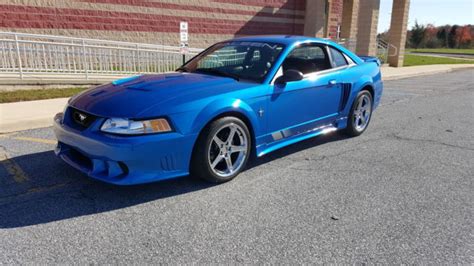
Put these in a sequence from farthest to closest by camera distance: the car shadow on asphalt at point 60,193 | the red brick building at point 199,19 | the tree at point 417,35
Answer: the tree at point 417,35 → the red brick building at point 199,19 → the car shadow on asphalt at point 60,193

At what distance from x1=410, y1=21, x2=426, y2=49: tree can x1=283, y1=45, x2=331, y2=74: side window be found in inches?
2395

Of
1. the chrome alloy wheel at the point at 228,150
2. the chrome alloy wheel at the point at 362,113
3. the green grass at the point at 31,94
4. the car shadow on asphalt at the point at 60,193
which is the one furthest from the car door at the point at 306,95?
the green grass at the point at 31,94

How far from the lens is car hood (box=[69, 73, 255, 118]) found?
330 centimetres

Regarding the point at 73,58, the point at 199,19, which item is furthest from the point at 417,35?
the point at 73,58

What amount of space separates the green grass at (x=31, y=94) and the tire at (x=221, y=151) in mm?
5514

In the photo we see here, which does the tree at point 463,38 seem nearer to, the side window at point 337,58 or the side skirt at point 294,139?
the side window at point 337,58

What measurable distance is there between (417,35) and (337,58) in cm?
6086

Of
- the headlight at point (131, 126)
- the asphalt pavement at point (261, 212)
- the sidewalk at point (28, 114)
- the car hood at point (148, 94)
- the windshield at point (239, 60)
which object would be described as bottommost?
the asphalt pavement at point (261, 212)

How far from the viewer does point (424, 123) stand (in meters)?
6.83

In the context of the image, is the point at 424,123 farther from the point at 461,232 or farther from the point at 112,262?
the point at 112,262

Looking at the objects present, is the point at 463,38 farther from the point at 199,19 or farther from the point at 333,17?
the point at 199,19

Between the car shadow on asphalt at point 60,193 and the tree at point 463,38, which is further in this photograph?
the tree at point 463,38

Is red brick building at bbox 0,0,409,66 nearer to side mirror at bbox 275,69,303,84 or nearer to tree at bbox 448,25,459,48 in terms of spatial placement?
side mirror at bbox 275,69,303,84

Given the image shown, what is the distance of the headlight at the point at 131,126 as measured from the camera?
320 cm
